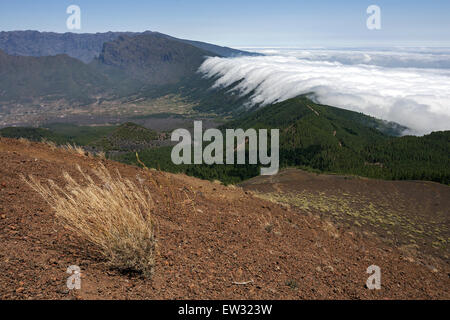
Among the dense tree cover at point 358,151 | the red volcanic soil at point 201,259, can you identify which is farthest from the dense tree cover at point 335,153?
the red volcanic soil at point 201,259

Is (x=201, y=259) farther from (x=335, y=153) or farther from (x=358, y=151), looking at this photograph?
(x=358, y=151)

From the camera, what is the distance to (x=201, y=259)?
6090 millimetres

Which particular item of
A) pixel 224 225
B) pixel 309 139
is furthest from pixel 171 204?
pixel 309 139

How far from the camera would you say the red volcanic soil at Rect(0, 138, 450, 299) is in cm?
464

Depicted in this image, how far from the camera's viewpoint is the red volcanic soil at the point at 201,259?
15.2 feet

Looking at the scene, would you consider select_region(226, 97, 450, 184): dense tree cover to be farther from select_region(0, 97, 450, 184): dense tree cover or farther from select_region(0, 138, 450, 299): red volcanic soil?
select_region(0, 138, 450, 299): red volcanic soil

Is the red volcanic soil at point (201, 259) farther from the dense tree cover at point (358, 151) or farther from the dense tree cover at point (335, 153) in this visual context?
the dense tree cover at point (358, 151)

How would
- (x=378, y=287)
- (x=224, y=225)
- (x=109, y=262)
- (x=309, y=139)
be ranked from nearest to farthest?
(x=109, y=262) < (x=378, y=287) < (x=224, y=225) < (x=309, y=139)

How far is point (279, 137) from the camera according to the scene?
139625mm

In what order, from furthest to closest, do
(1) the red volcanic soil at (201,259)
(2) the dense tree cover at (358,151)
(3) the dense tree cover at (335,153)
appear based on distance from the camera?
(3) the dense tree cover at (335,153) < (2) the dense tree cover at (358,151) < (1) the red volcanic soil at (201,259)

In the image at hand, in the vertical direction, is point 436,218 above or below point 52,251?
below

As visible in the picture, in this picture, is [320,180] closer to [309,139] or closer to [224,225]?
[224,225]

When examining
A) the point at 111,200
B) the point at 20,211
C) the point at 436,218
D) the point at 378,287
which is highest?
the point at 111,200
